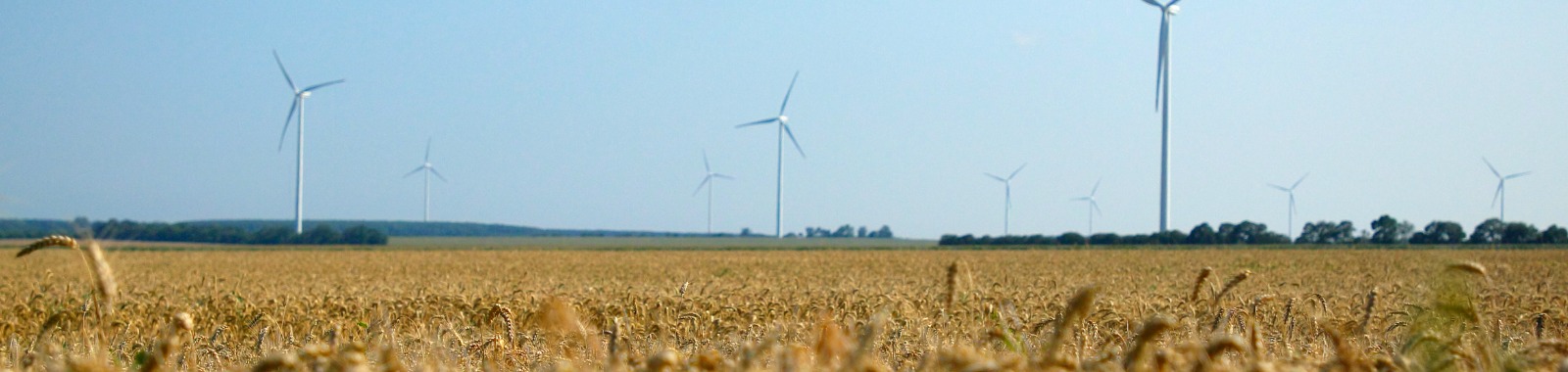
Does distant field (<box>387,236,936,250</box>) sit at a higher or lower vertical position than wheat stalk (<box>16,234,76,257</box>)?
lower

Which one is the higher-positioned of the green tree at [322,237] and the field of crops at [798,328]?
the field of crops at [798,328]

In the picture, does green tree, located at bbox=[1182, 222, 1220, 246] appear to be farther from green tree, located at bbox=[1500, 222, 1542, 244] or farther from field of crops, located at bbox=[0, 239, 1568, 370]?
field of crops, located at bbox=[0, 239, 1568, 370]

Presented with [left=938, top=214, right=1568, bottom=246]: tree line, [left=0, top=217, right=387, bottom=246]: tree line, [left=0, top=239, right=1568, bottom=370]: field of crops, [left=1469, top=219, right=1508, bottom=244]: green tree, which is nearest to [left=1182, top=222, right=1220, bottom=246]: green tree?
[left=938, top=214, right=1568, bottom=246]: tree line

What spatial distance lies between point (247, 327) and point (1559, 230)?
92.9m

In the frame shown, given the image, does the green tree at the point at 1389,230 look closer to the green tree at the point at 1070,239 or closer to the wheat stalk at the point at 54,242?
the green tree at the point at 1070,239

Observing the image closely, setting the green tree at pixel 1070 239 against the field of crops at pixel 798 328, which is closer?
the field of crops at pixel 798 328

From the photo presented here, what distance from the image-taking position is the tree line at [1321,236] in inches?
3383

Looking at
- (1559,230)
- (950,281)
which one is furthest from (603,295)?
(1559,230)

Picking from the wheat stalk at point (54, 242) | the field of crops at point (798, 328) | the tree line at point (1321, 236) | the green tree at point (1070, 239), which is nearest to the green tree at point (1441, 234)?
the tree line at point (1321, 236)

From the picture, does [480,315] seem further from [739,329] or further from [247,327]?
[739,329]

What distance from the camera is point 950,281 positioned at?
260 inches

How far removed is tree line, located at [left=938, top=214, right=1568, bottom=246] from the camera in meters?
85.9

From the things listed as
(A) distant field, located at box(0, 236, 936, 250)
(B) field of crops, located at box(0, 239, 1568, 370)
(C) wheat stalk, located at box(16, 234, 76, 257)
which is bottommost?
(A) distant field, located at box(0, 236, 936, 250)

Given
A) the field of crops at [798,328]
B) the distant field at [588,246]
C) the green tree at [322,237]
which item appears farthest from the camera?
the green tree at [322,237]
